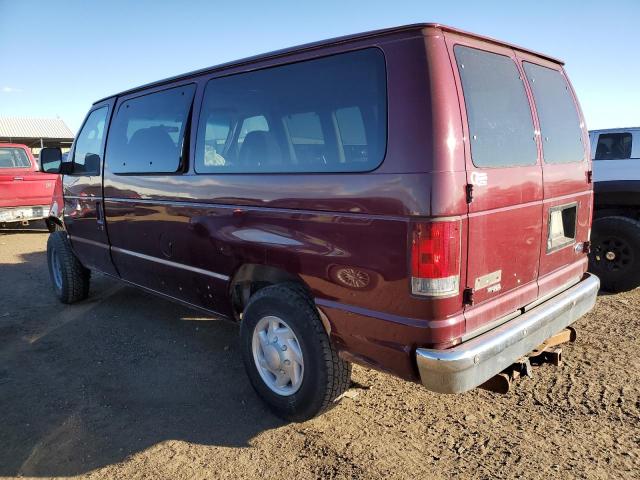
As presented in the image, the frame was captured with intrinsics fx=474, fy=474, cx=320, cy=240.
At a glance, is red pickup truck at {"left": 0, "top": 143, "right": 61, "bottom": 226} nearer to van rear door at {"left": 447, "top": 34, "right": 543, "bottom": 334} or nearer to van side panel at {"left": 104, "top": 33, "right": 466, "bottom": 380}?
van side panel at {"left": 104, "top": 33, "right": 466, "bottom": 380}

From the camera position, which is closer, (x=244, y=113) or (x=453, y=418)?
(x=453, y=418)

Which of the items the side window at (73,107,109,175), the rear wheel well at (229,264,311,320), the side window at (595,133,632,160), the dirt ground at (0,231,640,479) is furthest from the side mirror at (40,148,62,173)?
the side window at (595,133,632,160)

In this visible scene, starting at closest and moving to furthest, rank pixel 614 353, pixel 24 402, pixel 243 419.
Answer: pixel 243 419
pixel 24 402
pixel 614 353

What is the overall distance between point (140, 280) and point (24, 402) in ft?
4.32

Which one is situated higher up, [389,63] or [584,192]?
[389,63]

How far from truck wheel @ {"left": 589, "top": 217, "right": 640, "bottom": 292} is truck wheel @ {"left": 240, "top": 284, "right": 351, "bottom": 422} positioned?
4000 millimetres

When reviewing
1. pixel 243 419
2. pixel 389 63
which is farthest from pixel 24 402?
pixel 389 63

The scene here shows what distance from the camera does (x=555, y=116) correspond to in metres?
3.12

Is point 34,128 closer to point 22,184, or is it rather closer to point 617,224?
point 22,184

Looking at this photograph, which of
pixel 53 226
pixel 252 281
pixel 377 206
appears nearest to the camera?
pixel 377 206

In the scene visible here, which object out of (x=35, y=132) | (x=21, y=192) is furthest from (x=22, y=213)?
(x=35, y=132)

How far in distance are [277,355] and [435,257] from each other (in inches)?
49.8

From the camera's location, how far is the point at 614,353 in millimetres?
3779

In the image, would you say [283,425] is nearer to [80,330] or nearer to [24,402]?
[24,402]
